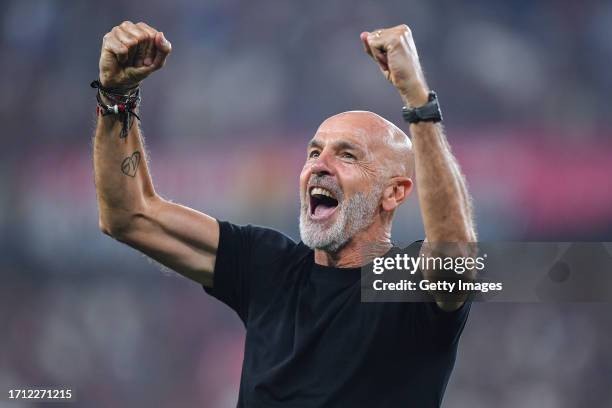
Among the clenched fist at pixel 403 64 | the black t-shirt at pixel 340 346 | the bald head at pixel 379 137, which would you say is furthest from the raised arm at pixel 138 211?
the clenched fist at pixel 403 64

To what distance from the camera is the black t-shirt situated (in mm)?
2869

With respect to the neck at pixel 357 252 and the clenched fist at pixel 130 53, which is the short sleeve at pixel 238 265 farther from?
the clenched fist at pixel 130 53

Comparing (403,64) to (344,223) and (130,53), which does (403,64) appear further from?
(130,53)

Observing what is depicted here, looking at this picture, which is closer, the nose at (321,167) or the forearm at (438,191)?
the forearm at (438,191)

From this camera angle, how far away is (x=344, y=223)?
3.23m

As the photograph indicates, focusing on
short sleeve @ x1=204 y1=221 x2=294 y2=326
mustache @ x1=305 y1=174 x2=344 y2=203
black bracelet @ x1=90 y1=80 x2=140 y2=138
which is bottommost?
short sleeve @ x1=204 y1=221 x2=294 y2=326

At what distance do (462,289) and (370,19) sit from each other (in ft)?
11.7

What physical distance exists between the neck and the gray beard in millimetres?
22

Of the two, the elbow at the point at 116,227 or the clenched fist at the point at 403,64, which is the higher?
the clenched fist at the point at 403,64

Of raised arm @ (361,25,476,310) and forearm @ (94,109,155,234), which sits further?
forearm @ (94,109,155,234)

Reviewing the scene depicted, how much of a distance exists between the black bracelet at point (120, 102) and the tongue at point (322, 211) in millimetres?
728

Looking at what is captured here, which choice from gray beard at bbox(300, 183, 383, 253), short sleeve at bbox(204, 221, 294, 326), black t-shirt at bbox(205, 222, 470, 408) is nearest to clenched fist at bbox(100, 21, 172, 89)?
short sleeve at bbox(204, 221, 294, 326)

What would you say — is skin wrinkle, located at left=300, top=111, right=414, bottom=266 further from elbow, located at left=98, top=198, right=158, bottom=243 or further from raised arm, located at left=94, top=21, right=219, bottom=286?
elbow, located at left=98, top=198, right=158, bottom=243

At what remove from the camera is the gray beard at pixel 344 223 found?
3.22 m
